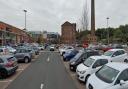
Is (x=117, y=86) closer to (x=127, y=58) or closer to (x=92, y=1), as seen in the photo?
(x=127, y=58)

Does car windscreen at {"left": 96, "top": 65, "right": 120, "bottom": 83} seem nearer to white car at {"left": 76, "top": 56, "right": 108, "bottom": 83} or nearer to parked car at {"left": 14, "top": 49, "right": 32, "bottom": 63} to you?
white car at {"left": 76, "top": 56, "right": 108, "bottom": 83}

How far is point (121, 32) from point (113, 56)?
400 feet

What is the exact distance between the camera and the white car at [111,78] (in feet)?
30.1

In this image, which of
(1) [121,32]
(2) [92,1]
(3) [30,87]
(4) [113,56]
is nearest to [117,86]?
(3) [30,87]

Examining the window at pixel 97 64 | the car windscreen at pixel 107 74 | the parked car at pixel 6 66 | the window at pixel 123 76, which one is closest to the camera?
the window at pixel 123 76

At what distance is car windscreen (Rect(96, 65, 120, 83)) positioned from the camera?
32.2 ft

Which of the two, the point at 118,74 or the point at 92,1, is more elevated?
the point at 92,1

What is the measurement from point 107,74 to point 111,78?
63 centimetres

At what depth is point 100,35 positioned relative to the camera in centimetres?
16475

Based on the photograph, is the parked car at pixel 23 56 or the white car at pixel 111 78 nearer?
the white car at pixel 111 78

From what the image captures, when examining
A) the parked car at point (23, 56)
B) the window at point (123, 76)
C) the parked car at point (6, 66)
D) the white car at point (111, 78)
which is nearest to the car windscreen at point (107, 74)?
the white car at point (111, 78)

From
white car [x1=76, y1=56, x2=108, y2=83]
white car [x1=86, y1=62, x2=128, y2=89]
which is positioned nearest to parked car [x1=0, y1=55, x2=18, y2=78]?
white car [x1=76, y1=56, x2=108, y2=83]

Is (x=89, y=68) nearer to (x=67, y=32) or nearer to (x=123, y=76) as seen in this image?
(x=123, y=76)

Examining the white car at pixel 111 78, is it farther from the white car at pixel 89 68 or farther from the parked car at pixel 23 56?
the parked car at pixel 23 56
